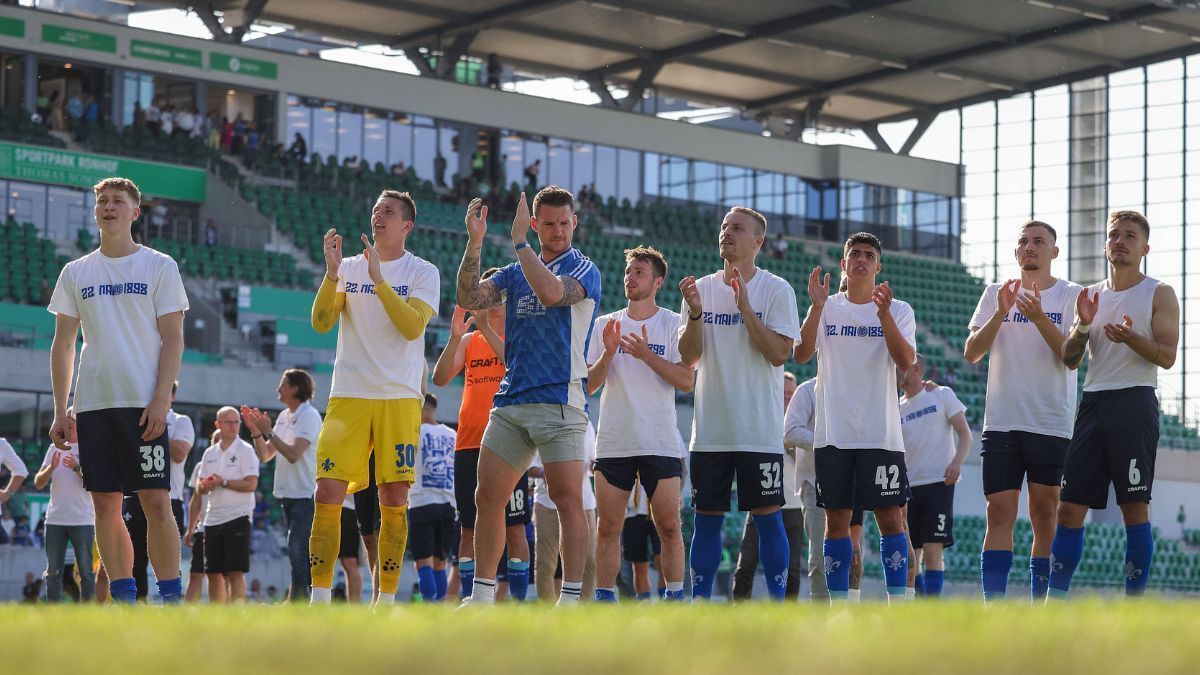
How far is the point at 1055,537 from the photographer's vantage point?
9.32 metres

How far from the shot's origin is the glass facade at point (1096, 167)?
162 feet

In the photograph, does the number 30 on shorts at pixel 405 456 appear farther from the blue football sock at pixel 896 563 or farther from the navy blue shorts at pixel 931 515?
the navy blue shorts at pixel 931 515

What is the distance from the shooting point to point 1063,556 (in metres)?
9.20

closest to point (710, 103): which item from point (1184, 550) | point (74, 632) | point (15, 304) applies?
point (1184, 550)

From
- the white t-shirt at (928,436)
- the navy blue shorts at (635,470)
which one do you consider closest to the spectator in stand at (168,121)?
the white t-shirt at (928,436)

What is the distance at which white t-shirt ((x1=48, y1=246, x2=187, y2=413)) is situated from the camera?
27.9ft

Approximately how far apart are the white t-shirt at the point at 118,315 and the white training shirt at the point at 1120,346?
4980 millimetres

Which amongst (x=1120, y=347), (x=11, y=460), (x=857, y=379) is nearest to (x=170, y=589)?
(x=857, y=379)

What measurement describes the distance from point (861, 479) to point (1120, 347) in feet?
5.29

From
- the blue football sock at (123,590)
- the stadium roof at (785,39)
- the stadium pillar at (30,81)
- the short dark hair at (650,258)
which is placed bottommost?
the blue football sock at (123,590)

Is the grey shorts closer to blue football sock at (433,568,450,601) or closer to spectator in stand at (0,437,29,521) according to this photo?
blue football sock at (433,568,450,601)

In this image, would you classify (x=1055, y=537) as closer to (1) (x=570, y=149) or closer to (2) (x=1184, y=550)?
(2) (x=1184, y=550)

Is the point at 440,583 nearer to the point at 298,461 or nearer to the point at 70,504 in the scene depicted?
the point at 298,461

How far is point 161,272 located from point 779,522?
3.64 metres
